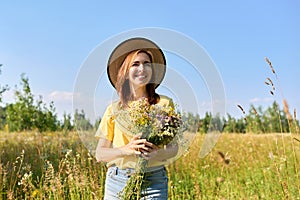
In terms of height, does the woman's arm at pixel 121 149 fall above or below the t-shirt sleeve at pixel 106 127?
below

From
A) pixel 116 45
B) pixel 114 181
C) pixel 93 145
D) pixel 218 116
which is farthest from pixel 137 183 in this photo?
pixel 116 45

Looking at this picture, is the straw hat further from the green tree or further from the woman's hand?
the green tree

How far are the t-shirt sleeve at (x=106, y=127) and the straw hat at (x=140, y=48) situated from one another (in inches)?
8.2

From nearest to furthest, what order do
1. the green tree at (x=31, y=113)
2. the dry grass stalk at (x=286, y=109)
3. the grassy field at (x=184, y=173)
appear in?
the dry grass stalk at (x=286, y=109), the grassy field at (x=184, y=173), the green tree at (x=31, y=113)

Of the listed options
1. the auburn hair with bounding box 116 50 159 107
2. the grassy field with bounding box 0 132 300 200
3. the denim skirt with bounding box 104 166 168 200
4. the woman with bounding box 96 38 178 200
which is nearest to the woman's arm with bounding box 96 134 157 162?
the woman with bounding box 96 38 178 200

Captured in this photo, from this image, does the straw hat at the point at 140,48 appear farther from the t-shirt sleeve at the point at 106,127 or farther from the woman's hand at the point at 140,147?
the woman's hand at the point at 140,147

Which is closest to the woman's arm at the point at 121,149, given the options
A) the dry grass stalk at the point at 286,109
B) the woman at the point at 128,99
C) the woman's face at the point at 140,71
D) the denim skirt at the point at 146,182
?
the woman at the point at 128,99

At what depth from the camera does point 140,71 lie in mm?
2100

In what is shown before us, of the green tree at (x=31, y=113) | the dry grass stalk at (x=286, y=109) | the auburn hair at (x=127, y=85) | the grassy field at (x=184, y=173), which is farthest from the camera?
Result: the green tree at (x=31, y=113)

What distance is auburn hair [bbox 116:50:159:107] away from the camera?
2163 millimetres

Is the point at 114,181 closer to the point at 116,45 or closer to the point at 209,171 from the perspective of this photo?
the point at 116,45

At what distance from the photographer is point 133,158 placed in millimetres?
1997

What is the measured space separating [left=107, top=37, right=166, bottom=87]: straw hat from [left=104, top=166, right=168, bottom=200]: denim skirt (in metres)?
0.53

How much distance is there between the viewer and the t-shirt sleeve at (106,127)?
7.18ft
